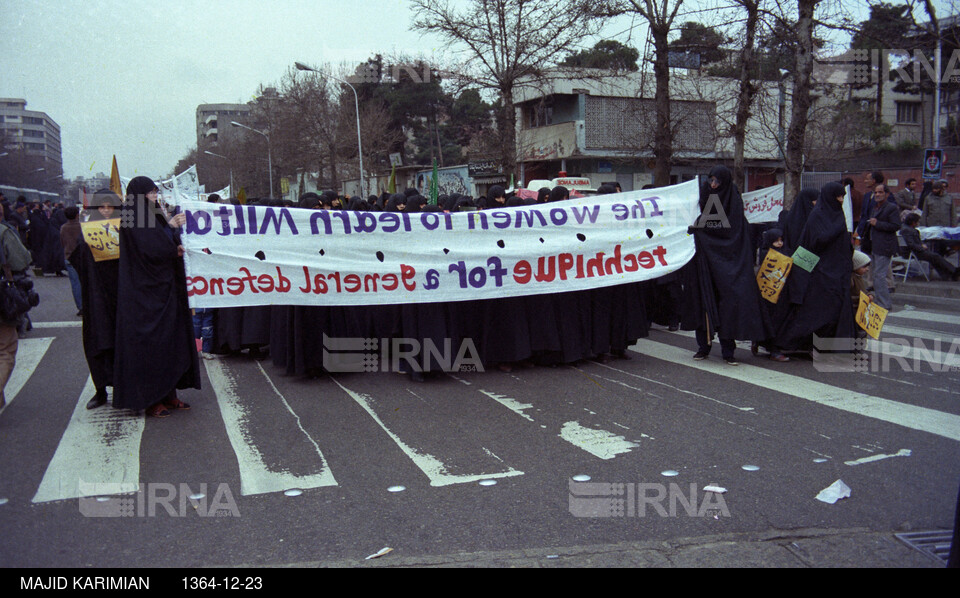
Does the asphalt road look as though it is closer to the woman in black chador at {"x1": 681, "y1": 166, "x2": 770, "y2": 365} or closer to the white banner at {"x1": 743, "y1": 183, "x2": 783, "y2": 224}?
the woman in black chador at {"x1": 681, "y1": 166, "x2": 770, "y2": 365}

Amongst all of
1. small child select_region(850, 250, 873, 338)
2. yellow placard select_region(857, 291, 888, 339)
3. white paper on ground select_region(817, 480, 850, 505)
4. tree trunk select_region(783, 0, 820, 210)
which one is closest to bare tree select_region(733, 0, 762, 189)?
tree trunk select_region(783, 0, 820, 210)

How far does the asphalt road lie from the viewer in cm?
393

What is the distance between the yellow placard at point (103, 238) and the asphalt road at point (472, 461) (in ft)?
4.44

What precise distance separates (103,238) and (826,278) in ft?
22.0

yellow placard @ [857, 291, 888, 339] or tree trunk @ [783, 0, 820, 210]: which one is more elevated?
tree trunk @ [783, 0, 820, 210]

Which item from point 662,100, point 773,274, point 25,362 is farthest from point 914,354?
point 25,362

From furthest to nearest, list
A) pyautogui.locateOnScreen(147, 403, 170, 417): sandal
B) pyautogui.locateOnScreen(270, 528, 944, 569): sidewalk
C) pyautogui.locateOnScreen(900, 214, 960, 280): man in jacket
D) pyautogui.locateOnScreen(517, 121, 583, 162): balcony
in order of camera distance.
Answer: pyautogui.locateOnScreen(517, 121, 583, 162): balcony
pyautogui.locateOnScreen(900, 214, 960, 280): man in jacket
pyautogui.locateOnScreen(147, 403, 170, 417): sandal
pyautogui.locateOnScreen(270, 528, 944, 569): sidewalk

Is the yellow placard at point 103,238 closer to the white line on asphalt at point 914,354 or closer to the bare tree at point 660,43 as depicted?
the white line on asphalt at point 914,354

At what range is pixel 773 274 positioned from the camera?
7.82m

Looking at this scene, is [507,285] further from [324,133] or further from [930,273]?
[324,133]

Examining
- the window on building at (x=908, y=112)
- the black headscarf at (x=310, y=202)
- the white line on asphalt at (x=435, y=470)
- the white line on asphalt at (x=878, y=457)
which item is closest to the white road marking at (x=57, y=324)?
the black headscarf at (x=310, y=202)

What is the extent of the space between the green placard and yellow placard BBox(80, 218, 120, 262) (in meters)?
6.38

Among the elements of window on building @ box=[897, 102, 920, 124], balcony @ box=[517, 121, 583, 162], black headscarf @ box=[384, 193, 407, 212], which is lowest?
black headscarf @ box=[384, 193, 407, 212]

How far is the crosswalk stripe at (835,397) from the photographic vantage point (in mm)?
5620
